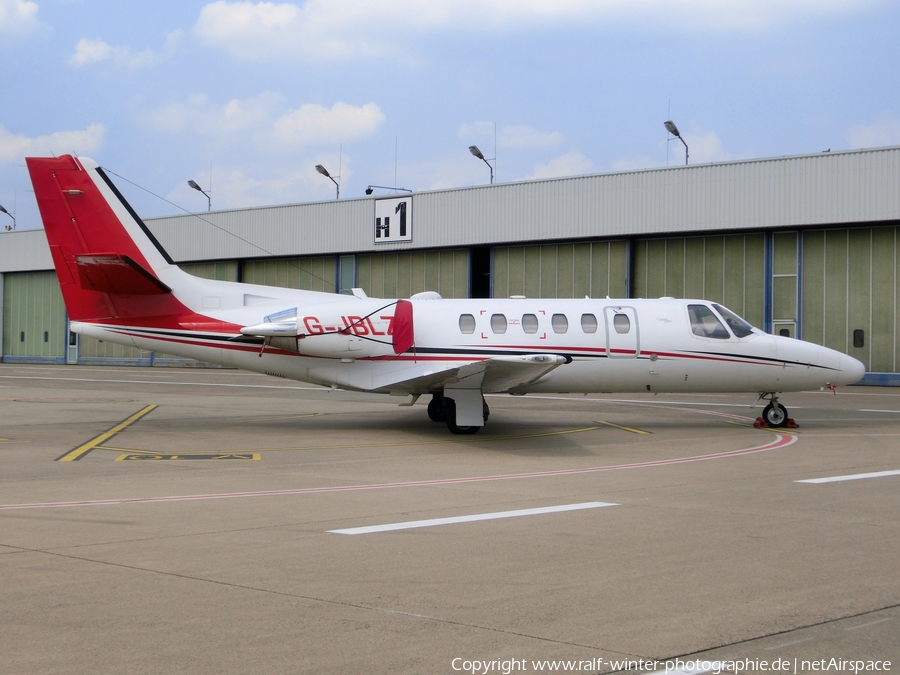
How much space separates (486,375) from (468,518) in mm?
8026

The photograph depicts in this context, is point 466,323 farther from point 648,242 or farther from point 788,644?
point 648,242

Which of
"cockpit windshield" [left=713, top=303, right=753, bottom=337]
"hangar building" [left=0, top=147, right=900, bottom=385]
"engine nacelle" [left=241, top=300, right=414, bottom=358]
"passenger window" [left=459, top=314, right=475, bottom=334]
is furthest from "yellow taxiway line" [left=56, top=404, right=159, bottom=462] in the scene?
"hangar building" [left=0, top=147, right=900, bottom=385]

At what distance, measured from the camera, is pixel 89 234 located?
20016 mm

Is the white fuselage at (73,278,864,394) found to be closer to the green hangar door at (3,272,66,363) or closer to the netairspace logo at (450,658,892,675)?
the netairspace logo at (450,658,892,675)

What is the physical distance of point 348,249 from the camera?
52625mm

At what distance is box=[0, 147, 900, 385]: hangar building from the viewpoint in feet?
126

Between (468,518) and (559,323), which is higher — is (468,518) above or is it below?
below

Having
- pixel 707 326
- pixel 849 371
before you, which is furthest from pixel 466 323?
pixel 849 371

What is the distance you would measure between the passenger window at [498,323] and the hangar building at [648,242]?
78.3 ft

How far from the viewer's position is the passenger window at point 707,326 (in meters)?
20.7

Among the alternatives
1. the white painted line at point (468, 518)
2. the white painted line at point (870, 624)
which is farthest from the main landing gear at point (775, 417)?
the white painted line at point (870, 624)

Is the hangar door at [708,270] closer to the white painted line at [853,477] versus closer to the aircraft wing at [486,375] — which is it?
the aircraft wing at [486,375]

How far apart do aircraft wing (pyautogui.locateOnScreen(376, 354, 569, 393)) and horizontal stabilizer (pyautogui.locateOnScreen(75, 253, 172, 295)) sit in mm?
5472

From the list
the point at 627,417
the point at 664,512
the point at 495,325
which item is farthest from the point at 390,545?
the point at 627,417
